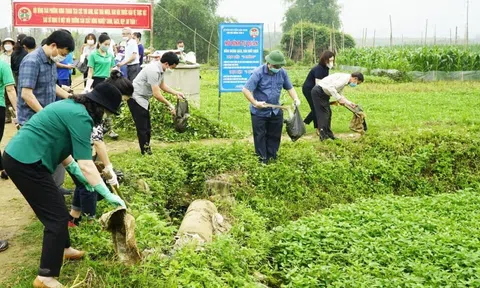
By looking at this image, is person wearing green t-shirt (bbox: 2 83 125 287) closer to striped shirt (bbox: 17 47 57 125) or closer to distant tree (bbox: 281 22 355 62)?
striped shirt (bbox: 17 47 57 125)

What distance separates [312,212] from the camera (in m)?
7.41

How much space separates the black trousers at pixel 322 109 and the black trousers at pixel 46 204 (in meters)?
5.77

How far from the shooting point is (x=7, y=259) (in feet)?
16.4

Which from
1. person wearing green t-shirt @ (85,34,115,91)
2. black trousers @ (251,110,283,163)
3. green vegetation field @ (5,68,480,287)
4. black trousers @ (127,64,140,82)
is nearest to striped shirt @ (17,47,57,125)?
green vegetation field @ (5,68,480,287)

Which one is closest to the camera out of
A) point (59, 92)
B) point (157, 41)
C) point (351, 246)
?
point (351, 246)

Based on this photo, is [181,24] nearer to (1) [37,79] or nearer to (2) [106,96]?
(1) [37,79]

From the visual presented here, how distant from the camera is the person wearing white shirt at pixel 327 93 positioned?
891 centimetres

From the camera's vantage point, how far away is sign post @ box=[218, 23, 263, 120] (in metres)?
11.2

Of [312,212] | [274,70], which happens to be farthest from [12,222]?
[274,70]

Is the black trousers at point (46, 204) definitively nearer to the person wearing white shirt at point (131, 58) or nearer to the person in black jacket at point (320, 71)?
the person in black jacket at point (320, 71)

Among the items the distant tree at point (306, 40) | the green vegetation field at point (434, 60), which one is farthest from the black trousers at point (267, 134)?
the distant tree at point (306, 40)

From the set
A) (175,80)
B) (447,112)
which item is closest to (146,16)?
(175,80)

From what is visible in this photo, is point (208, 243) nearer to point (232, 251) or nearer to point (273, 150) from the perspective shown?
point (232, 251)

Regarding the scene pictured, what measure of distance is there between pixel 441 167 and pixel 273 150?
2768 millimetres
